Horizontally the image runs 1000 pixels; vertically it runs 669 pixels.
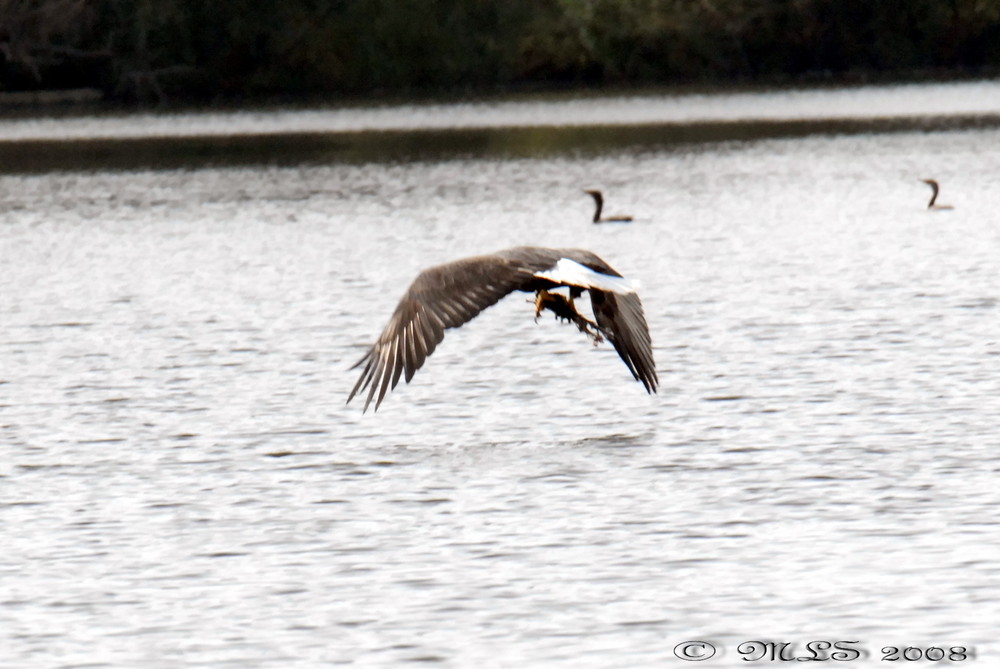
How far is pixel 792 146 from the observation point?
192ft

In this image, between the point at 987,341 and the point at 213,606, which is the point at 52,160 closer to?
the point at 987,341

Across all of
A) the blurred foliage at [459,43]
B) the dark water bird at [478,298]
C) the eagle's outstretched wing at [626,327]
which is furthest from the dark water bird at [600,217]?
the blurred foliage at [459,43]

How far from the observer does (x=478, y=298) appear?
11.9 meters

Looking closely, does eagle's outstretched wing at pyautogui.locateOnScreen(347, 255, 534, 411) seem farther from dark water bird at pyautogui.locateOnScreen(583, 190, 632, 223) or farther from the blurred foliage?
the blurred foliage

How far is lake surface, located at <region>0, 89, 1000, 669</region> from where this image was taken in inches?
370

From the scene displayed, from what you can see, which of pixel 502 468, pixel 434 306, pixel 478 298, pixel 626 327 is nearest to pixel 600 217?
pixel 502 468

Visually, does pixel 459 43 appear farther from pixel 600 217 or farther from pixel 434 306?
pixel 434 306

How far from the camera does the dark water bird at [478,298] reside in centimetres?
1164

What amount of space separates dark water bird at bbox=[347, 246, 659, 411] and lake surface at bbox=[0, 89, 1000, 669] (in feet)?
2.62

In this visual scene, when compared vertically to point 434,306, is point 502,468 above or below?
below

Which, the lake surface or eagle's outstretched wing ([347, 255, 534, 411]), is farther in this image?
eagle's outstretched wing ([347, 255, 534, 411])

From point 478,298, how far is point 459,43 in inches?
3528

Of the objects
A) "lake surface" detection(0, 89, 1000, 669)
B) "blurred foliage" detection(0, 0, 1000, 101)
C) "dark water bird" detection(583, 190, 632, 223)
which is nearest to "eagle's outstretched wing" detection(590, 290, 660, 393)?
"lake surface" detection(0, 89, 1000, 669)

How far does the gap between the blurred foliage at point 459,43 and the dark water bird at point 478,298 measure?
258 ft
